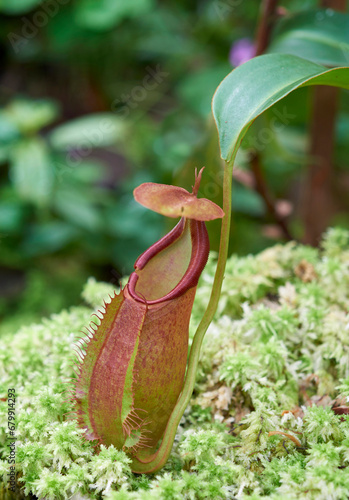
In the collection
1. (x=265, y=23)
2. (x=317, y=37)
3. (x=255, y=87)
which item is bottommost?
(x=255, y=87)

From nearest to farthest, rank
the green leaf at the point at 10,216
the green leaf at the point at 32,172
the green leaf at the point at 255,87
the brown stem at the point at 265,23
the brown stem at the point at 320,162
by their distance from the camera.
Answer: the green leaf at the point at 255,87, the brown stem at the point at 265,23, the brown stem at the point at 320,162, the green leaf at the point at 32,172, the green leaf at the point at 10,216

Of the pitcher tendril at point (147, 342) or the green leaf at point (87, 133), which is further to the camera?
the green leaf at point (87, 133)

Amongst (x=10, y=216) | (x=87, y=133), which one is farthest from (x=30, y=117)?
(x=10, y=216)

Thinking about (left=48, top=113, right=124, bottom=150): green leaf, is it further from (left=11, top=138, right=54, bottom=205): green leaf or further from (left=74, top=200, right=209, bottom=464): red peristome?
(left=74, top=200, right=209, bottom=464): red peristome

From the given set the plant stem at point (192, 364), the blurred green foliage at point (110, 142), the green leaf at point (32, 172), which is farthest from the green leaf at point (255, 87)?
the green leaf at point (32, 172)

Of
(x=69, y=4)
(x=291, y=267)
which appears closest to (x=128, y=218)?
(x=291, y=267)

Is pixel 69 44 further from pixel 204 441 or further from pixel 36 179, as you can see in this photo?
pixel 204 441

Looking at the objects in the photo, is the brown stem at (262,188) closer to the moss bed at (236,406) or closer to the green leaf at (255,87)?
the moss bed at (236,406)

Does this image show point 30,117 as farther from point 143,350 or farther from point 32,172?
point 143,350
